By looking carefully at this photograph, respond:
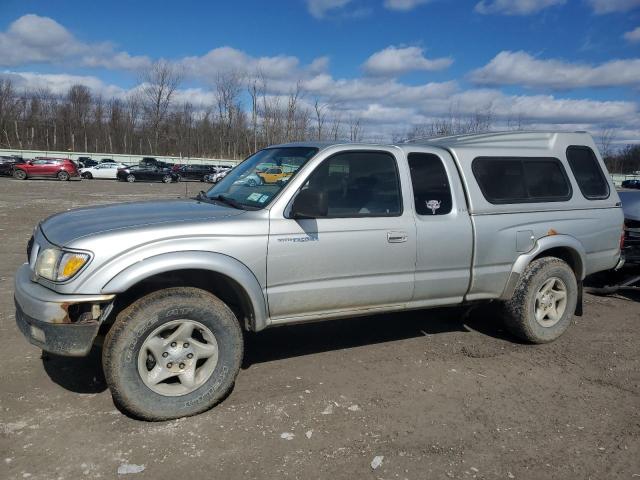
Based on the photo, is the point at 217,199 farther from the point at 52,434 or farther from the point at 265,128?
the point at 265,128

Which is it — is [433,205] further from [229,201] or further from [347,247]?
[229,201]

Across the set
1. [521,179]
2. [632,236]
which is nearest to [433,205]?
[521,179]

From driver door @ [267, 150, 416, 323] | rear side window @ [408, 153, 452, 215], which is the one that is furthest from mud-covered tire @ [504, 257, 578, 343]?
driver door @ [267, 150, 416, 323]

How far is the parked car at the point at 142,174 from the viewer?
130 ft

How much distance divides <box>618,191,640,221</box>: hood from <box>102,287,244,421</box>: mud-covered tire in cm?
587

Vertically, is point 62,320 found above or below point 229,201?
below

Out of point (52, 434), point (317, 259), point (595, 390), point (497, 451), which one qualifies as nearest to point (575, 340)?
point (595, 390)

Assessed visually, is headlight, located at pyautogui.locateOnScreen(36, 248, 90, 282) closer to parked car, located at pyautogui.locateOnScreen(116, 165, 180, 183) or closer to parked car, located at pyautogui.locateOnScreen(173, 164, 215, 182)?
parked car, located at pyautogui.locateOnScreen(116, 165, 180, 183)

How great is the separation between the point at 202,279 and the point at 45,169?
121 feet

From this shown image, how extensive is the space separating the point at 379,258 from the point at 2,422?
9.33 feet

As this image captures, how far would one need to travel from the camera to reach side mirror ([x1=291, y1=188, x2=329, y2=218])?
3.65 meters

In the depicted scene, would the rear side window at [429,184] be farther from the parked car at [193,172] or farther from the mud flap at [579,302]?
the parked car at [193,172]

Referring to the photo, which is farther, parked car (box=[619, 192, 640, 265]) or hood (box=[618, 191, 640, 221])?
hood (box=[618, 191, 640, 221])

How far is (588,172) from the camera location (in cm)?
539
